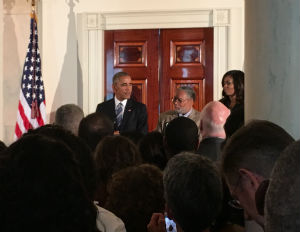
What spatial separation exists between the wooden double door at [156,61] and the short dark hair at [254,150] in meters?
6.23

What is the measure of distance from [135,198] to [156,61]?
5.79m

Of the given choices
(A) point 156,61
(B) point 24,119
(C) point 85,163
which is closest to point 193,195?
(C) point 85,163

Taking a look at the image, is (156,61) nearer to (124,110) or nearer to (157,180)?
(124,110)

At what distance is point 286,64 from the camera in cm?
312

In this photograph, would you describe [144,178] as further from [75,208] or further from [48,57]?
[48,57]

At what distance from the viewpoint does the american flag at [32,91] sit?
7.46 metres

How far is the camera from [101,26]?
8.06 meters

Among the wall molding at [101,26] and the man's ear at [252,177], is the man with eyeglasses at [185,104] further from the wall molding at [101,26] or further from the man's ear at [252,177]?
the man's ear at [252,177]

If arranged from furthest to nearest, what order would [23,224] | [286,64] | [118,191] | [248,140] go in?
[286,64]
[118,191]
[248,140]
[23,224]

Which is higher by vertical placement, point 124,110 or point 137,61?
point 137,61

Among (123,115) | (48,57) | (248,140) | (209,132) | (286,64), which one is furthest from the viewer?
(48,57)

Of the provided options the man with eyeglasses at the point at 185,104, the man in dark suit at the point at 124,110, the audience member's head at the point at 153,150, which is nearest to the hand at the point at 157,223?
the audience member's head at the point at 153,150

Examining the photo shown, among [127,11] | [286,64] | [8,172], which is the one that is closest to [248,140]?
[8,172]

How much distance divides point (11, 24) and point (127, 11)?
1.81 m
